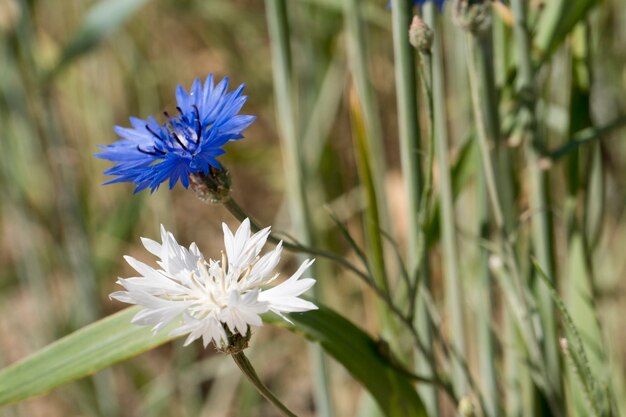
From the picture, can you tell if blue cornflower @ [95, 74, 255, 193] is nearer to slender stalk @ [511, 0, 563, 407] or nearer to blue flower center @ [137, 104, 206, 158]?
blue flower center @ [137, 104, 206, 158]

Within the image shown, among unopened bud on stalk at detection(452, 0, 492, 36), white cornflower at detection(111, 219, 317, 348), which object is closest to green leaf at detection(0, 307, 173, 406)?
white cornflower at detection(111, 219, 317, 348)

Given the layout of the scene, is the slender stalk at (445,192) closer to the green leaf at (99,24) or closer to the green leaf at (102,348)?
the green leaf at (102,348)

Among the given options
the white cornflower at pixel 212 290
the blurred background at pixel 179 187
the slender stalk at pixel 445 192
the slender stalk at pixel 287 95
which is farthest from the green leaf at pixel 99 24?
the white cornflower at pixel 212 290

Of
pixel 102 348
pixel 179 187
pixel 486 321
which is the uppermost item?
pixel 179 187

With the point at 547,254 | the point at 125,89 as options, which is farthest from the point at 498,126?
→ the point at 125,89

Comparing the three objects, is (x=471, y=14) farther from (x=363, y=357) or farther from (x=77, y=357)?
(x=77, y=357)

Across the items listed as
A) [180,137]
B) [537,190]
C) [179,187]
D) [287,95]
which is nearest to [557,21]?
[537,190]

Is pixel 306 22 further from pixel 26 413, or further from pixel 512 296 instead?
pixel 26 413
